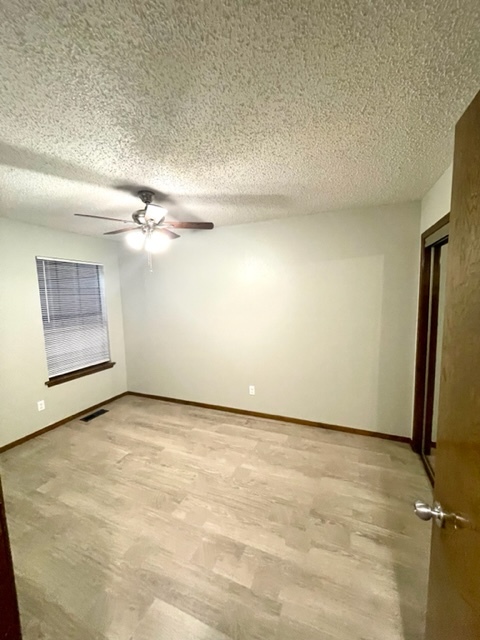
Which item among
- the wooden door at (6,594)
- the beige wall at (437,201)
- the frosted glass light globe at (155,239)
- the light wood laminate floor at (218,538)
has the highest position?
the beige wall at (437,201)

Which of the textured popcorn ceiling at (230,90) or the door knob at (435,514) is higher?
the textured popcorn ceiling at (230,90)

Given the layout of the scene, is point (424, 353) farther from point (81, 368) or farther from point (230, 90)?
point (81, 368)

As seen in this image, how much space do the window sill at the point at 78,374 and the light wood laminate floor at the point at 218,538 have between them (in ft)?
2.31

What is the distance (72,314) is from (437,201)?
407 centimetres

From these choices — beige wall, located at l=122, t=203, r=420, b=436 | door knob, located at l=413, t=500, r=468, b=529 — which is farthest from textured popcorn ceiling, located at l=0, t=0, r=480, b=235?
door knob, located at l=413, t=500, r=468, b=529

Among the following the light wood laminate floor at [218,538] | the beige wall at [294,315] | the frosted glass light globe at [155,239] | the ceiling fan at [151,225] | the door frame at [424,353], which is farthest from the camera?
the beige wall at [294,315]

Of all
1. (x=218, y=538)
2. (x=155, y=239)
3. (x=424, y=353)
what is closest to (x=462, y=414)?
(x=218, y=538)

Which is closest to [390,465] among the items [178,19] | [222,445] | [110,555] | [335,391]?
[335,391]

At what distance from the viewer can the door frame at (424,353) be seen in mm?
2355

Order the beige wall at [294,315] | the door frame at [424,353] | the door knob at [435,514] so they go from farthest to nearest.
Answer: the beige wall at [294,315] < the door frame at [424,353] < the door knob at [435,514]

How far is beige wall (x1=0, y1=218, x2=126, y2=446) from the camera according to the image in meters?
2.74

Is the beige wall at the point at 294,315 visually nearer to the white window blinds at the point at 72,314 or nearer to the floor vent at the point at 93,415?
the white window blinds at the point at 72,314

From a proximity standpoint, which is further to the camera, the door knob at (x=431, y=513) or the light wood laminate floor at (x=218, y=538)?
the light wood laminate floor at (x=218, y=538)

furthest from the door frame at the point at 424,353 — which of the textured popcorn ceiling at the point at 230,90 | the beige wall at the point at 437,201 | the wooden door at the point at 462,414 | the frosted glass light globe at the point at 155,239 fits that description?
the frosted glass light globe at the point at 155,239
